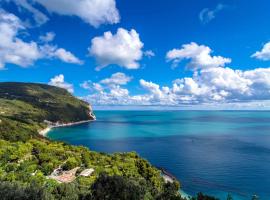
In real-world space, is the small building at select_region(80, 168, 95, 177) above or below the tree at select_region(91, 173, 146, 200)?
below

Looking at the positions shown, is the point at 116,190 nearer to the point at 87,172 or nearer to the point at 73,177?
the point at 73,177

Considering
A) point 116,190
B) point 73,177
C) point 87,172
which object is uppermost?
point 116,190

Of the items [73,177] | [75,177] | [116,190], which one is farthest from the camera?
[73,177]

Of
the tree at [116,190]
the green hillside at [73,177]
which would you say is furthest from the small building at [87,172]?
the tree at [116,190]

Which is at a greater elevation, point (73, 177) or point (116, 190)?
point (116, 190)

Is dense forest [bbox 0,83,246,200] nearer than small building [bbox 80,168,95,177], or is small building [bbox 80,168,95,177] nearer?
dense forest [bbox 0,83,246,200]

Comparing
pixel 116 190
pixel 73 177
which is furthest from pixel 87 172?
pixel 116 190

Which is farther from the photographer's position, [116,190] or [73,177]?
[73,177]

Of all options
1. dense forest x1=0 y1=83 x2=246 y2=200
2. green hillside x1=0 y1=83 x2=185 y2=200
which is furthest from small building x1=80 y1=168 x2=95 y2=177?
green hillside x1=0 y1=83 x2=185 y2=200

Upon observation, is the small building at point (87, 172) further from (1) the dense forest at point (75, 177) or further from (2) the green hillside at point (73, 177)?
(2) the green hillside at point (73, 177)

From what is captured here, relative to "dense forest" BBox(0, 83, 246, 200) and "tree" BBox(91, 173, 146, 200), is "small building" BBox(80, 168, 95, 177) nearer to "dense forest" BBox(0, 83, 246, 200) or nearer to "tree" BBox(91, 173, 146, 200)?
"dense forest" BBox(0, 83, 246, 200)

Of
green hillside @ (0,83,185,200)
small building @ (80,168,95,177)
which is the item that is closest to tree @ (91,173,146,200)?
green hillside @ (0,83,185,200)

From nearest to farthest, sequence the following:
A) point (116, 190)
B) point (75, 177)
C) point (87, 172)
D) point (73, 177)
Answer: point (116, 190) → point (75, 177) → point (73, 177) → point (87, 172)
